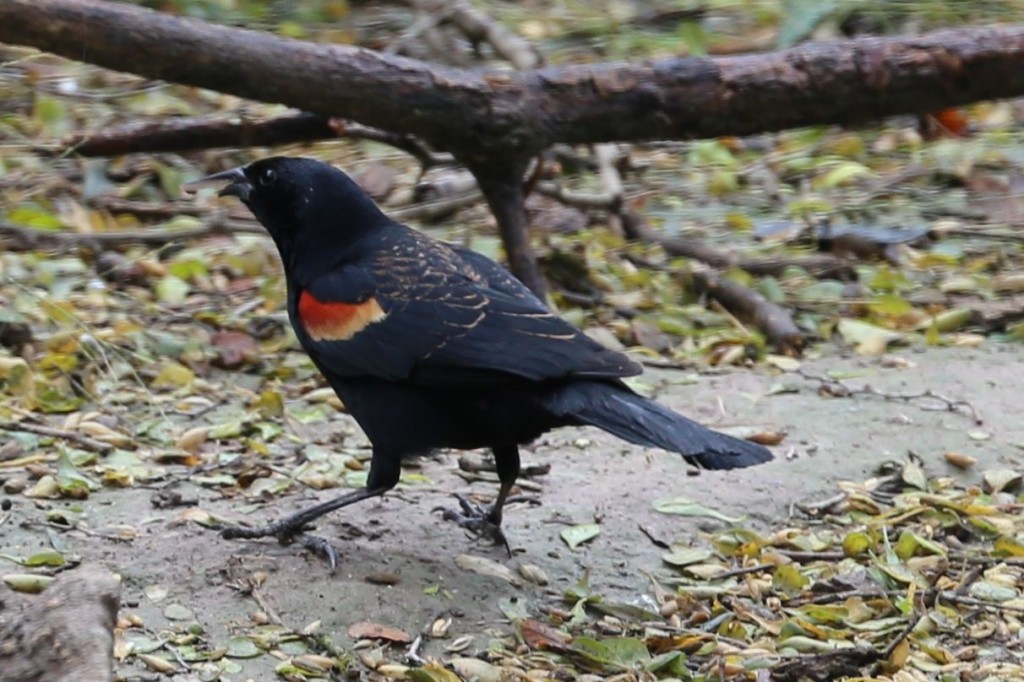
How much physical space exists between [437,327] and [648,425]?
63cm

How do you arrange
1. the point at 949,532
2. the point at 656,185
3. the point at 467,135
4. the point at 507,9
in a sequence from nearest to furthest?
1. the point at 949,532
2. the point at 467,135
3. the point at 656,185
4. the point at 507,9

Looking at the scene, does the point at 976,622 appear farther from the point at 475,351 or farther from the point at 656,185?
the point at 656,185

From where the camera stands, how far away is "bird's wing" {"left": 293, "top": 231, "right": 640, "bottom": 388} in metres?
3.79

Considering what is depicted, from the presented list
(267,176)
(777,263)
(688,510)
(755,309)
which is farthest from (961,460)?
(267,176)

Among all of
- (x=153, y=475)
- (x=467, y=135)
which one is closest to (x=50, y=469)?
(x=153, y=475)

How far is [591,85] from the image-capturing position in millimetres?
5566

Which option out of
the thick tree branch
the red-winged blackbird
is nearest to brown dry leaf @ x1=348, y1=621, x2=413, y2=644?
the red-winged blackbird

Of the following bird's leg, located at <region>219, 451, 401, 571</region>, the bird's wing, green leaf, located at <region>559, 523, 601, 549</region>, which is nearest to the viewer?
the bird's wing

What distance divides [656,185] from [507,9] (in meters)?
1.68

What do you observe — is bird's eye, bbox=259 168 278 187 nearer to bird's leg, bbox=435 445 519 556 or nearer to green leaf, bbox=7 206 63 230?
bird's leg, bbox=435 445 519 556

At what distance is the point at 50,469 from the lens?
4.45 metres

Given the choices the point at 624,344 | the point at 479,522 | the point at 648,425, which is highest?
the point at 648,425

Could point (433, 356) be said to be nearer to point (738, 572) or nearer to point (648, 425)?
point (648, 425)

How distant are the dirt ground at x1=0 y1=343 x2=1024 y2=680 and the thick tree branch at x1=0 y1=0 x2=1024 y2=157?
3.11 ft
